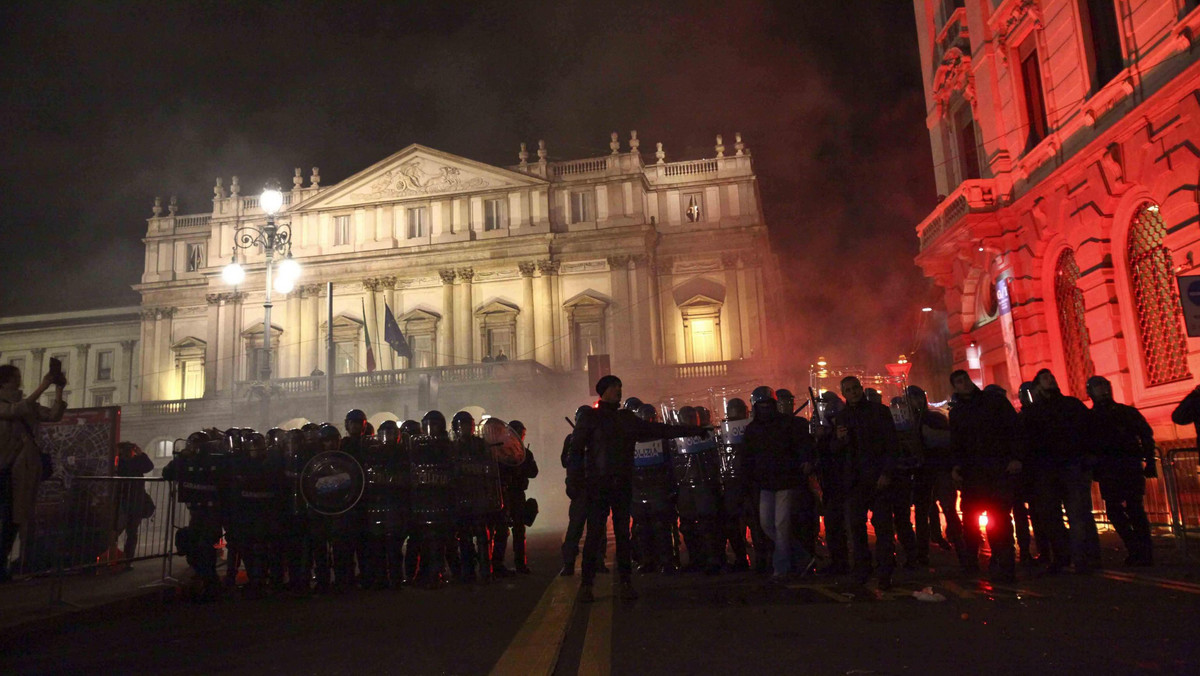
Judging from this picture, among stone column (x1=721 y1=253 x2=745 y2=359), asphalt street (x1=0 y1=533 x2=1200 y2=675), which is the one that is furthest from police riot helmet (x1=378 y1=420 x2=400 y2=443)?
stone column (x1=721 y1=253 x2=745 y2=359)

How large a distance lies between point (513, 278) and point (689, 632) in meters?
39.8

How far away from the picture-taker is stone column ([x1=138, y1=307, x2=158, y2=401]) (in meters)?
47.4

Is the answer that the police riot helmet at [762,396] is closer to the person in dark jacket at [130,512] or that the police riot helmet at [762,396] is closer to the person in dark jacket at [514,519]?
the person in dark jacket at [514,519]

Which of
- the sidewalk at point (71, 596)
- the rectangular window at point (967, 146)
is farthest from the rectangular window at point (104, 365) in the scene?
the rectangular window at point (967, 146)

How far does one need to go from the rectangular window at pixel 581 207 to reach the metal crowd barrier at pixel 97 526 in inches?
1379

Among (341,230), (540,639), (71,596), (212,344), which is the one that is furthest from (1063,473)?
(212,344)

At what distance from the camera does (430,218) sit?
4509cm

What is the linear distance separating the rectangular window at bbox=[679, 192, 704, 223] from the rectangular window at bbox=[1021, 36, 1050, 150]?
28380 millimetres

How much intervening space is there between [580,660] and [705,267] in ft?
132

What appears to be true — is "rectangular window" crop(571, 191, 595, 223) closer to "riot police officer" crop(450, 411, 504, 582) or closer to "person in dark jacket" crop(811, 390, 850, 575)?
"riot police officer" crop(450, 411, 504, 582)

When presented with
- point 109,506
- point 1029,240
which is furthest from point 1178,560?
point 109,506

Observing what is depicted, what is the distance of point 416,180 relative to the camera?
45250mm

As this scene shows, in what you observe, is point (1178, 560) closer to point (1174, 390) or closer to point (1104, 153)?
point (1174, 390)

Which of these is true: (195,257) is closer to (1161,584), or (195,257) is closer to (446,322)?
(446,322)
